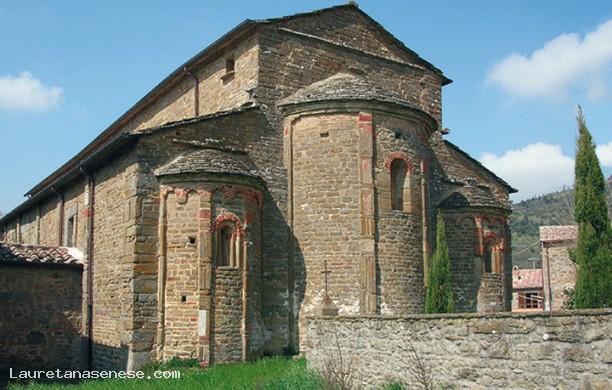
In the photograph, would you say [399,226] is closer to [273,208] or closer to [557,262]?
[273,208]

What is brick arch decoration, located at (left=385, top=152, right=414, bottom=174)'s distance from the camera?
18130mm

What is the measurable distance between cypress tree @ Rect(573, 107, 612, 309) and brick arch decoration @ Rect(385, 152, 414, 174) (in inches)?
238

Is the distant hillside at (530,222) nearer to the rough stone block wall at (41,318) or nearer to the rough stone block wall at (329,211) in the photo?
the rough stone block wall at (329,211)

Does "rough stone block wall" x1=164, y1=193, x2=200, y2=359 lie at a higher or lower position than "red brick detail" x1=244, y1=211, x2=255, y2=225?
lower

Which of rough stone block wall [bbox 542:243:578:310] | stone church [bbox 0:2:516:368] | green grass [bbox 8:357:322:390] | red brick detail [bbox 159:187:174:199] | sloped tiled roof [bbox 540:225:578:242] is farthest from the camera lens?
sloped tiled roof [bbox 540:225:578:242]

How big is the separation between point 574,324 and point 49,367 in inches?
625

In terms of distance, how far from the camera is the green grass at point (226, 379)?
38.8 feet

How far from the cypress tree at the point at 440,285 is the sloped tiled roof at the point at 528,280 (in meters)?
26.8

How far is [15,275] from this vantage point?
18812 millimetres

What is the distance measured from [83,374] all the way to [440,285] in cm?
996

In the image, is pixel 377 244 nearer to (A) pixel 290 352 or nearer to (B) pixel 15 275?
(A) pixel 290 352

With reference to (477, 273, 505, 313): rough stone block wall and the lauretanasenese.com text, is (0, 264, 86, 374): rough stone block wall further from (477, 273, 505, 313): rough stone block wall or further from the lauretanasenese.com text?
(477, 273, 505, 313): rough stone block wall

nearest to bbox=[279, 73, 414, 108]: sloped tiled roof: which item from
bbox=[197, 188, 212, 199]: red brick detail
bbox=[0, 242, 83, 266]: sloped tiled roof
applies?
bbox=[197, 188, 212, 199]: red brick detail

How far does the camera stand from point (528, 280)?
141 feet
